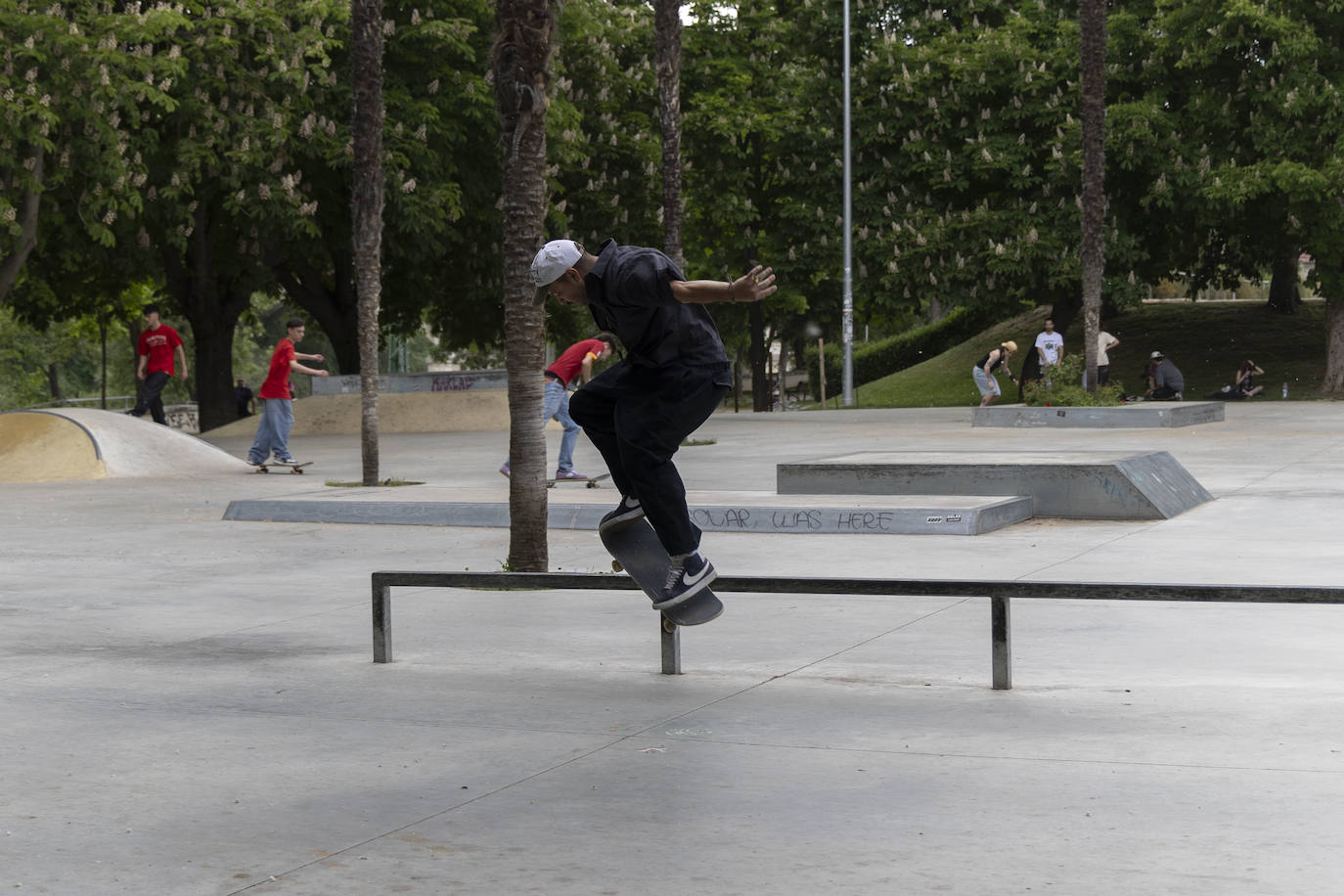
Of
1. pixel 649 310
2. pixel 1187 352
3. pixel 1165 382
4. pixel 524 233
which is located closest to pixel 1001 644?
pixel 649 310

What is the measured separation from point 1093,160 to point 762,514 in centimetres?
1749

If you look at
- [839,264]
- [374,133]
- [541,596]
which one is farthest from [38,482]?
[839,264]

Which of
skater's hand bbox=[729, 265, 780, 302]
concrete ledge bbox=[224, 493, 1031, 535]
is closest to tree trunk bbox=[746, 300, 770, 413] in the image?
concrete ledge bbox=[224, 493, 1031, 535]

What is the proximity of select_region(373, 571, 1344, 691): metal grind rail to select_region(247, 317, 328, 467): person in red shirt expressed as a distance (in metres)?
12.3

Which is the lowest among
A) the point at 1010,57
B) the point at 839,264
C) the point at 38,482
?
the point at 38,482

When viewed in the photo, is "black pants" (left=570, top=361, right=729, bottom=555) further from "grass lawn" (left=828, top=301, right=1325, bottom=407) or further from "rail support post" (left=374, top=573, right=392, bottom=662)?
"grass lawn" (left=828, top=301, right=1325, bottom=407)

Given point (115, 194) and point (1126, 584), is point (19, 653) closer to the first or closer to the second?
point (1126, 584)

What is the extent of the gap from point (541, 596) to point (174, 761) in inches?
170

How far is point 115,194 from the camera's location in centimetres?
2684

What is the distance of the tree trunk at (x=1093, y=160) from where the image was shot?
1086 inches

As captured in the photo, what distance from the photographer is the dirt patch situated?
3116cm

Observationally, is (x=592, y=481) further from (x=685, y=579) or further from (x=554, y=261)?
(x=554, y=261)

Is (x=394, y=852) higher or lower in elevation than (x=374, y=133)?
lower

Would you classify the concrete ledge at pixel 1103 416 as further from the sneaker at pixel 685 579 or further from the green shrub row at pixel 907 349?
the green shrub row at pixel 907 349
